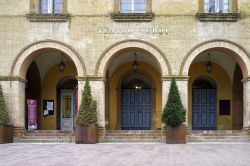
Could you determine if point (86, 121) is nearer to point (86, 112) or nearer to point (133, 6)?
point (86, 112)

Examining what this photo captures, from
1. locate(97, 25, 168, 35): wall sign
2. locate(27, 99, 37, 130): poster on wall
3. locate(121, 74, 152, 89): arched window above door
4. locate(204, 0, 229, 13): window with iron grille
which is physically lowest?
locate(27, 99, 37, 130): poster on wall

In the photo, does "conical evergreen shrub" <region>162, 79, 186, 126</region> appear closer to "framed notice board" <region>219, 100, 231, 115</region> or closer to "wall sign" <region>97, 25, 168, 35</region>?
"wall sign" <region>97, 25, 168, 35</region>

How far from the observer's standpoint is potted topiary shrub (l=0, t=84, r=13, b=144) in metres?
17.3

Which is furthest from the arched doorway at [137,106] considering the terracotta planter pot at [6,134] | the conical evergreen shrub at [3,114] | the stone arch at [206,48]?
the conical evergreen shrub at [3,114]

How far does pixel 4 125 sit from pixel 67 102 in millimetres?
5713

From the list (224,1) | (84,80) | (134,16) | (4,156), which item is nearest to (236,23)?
(224,1)

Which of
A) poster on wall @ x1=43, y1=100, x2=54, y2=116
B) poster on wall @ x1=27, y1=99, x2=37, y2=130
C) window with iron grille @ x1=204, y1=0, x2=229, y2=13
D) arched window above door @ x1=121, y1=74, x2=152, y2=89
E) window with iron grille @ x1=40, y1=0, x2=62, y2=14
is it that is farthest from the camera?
arched window above door @ x1=121, y1=74, x2=152, y2=89

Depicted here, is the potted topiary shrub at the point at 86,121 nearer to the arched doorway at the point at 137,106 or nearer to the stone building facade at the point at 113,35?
the stone building facade at the point at 113,35

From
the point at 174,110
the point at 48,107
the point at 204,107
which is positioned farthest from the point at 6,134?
the point at 204,107

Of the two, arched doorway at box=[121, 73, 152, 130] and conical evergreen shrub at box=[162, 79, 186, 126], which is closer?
conical evergreen shrub at box=[162, 79, 186, 126]

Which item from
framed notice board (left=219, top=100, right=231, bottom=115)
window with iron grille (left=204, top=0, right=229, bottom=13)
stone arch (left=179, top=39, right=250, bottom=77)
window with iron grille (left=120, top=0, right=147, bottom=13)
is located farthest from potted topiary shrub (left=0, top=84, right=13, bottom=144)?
framed notice board (left=219, top=100, right=231, bottom=115)

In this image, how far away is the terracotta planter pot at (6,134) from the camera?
56.9 ft

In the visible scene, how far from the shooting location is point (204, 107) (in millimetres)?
22094

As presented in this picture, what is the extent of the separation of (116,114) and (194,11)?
6890 millimetres
